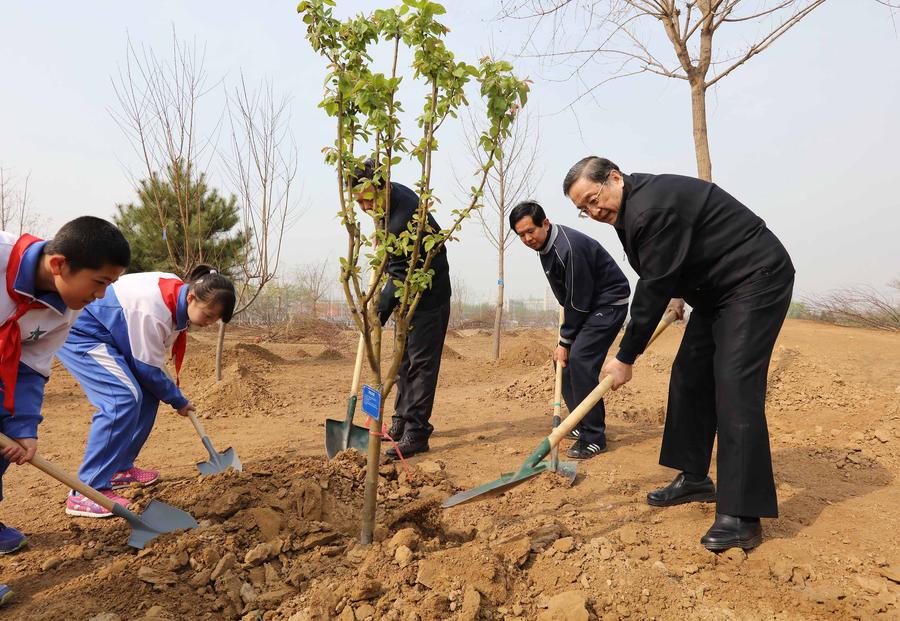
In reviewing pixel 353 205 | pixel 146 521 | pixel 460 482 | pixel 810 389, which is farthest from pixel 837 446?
pixel 146 521

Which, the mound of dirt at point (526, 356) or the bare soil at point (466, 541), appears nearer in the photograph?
the bare soil at point (466, 541)

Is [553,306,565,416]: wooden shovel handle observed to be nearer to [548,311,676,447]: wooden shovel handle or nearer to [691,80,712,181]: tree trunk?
[548,311,676,447]: wooden shovel handle

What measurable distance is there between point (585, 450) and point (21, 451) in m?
3.22

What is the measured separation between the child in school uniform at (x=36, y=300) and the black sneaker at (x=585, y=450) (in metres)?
2.99

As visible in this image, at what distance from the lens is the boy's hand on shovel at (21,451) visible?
2264 millimetres

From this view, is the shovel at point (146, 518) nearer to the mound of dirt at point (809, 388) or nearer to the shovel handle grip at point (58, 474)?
→ the shovel handle grip at point (58, 474)

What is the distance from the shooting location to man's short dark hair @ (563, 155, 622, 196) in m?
2.56

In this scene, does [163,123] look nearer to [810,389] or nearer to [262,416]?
[262,416]

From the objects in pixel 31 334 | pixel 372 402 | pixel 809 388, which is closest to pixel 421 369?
pixel 372 402

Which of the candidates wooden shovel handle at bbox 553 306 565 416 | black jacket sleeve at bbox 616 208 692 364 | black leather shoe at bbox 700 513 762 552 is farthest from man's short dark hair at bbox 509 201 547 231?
black leather shoe at bbox 700 513 762 552

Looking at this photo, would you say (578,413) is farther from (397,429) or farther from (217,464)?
(217,464)

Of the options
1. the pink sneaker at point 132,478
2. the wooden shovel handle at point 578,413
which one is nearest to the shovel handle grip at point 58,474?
the pink sneaker at point 132,478

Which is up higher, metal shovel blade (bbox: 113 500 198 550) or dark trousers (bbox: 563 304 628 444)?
dark trousers (bbox: 563 304 628 444)

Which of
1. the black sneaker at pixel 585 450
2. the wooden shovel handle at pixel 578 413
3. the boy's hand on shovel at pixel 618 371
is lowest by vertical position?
the black sneaker at pixel 585 450
